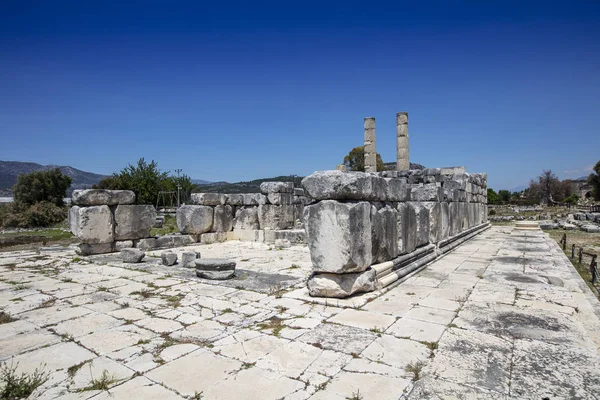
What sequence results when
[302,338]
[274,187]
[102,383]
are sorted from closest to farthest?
[102,383] → [302,338] → [274,187]

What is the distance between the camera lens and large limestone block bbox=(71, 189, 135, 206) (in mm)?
9359

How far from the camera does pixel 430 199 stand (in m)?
8.31

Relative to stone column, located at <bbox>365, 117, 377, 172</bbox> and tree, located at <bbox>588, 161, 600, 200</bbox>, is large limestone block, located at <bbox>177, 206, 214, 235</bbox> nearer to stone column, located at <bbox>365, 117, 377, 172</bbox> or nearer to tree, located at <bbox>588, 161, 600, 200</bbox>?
stone column, located at <bbox>365, 117, 377, 172</bbox>

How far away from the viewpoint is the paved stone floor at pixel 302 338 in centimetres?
267

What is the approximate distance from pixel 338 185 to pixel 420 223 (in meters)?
3.41

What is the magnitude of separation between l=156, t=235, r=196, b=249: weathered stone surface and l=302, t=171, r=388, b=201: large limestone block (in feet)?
24.6

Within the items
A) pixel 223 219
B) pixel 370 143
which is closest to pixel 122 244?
pixel 223 219

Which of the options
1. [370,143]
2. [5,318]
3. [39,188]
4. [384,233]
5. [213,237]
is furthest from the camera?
[39,188]

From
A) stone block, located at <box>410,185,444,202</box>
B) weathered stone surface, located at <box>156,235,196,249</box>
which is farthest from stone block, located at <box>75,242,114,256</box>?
stone block, located at <box>410,185,444,202</box>

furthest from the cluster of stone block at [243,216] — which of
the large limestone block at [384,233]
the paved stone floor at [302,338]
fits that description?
the large limestone block at [384,233]

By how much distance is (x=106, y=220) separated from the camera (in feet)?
32.0

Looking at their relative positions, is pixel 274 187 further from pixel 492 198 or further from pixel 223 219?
pixel 492 198

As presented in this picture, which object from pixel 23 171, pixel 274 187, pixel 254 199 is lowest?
pixel 254 199

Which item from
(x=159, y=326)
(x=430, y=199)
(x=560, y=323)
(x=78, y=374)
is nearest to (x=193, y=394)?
(x=78, y=374)
